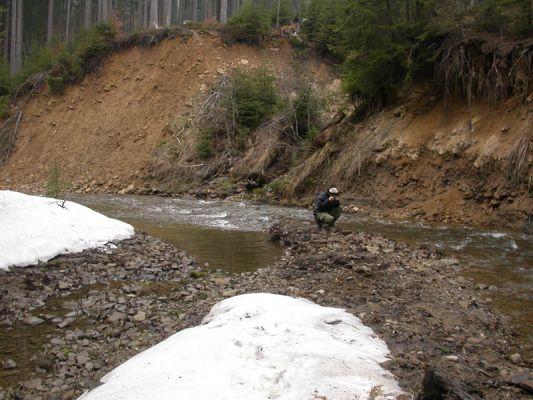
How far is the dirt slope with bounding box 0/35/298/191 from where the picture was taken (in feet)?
81.1

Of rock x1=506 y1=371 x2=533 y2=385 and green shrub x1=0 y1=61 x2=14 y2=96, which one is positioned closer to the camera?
rock x1=506 y1=371 x2=533 y2=385

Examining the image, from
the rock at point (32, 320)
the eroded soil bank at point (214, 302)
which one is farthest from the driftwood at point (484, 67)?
the rock at point (32, 320)

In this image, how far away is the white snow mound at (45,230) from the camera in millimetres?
7945

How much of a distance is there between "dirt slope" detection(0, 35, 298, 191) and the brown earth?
0.07 meters

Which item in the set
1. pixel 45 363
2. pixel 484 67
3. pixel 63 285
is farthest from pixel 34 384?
pixel 484 67

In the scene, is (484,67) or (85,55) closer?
(484,67)

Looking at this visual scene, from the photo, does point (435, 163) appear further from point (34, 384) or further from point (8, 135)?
point (8, 135)

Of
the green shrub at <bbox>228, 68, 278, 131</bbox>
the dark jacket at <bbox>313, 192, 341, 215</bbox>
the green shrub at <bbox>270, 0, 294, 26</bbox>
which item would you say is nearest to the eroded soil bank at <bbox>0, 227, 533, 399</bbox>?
the dark jacket at <bbox>313, 192, 341, 215</bbox>

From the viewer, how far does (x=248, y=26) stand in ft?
90.2

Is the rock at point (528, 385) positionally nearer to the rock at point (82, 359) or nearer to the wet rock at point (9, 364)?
the rock at point (82, 359)

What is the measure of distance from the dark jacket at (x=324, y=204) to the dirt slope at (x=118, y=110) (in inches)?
556

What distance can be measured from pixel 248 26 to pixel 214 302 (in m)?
23.9

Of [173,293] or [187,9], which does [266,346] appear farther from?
[187,9]

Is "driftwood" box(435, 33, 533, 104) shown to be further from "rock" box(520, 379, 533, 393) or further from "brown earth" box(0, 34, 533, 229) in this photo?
"rock" box(520, 379, 533, 393)
